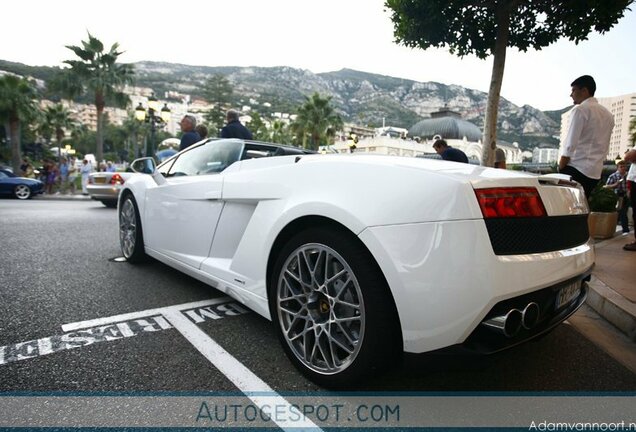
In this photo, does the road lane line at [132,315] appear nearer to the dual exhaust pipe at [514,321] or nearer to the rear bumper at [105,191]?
the dual exhaust pipe at [514,321]

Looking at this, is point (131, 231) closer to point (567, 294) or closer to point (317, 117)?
point (567, 294)

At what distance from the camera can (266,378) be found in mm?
1825

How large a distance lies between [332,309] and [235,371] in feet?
1.99

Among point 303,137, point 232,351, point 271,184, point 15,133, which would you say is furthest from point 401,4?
point 303,137

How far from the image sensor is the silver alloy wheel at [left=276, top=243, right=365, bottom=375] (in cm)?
166

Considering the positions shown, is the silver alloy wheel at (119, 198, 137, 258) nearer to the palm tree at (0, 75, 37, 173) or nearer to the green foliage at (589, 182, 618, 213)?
the green foliage at (589, 182, 618, 213)

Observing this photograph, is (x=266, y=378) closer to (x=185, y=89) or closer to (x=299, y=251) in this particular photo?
(x=299, y=251)

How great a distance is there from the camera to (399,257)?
4.82 feet

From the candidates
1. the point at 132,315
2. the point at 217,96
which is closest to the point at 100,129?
the point at 132,315

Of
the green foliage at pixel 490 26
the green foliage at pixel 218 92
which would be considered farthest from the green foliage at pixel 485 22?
the green foliage at pixel 218 92

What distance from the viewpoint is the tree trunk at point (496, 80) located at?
8.43 meters

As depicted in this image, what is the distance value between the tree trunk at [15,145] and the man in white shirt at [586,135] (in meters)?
26.0

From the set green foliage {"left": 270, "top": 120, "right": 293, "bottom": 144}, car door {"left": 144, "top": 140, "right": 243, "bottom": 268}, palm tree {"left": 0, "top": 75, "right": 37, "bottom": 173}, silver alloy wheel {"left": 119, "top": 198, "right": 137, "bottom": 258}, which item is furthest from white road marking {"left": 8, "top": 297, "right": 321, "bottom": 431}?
green foliage {"left": 270, "top": 120, "right": 293, "bottom": 144}

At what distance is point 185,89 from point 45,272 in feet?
647
